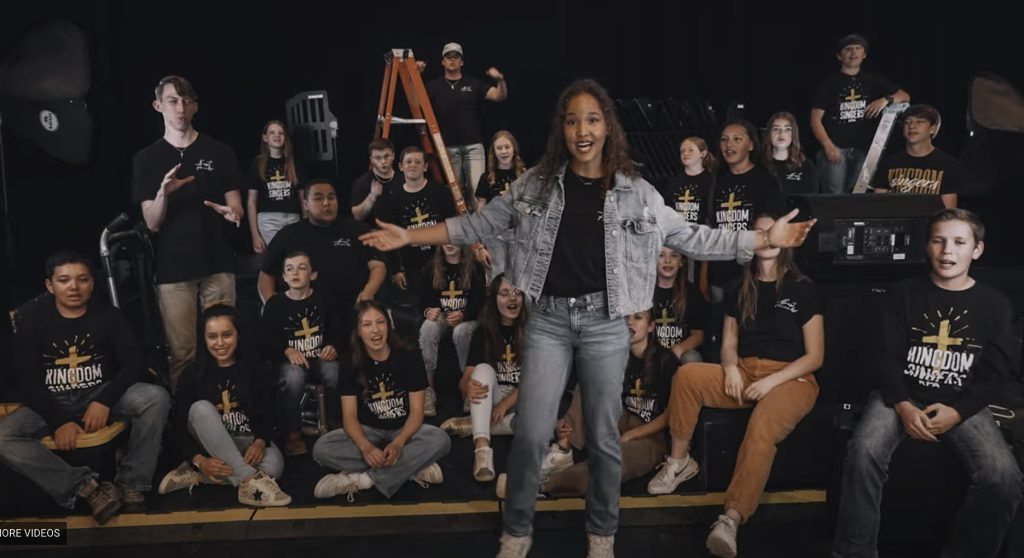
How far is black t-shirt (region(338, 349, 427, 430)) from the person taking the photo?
3840mm

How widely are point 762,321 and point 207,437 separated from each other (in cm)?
254

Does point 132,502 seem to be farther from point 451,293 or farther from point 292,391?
point 451,293

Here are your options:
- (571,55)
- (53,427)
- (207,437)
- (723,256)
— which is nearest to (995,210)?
(571,55)

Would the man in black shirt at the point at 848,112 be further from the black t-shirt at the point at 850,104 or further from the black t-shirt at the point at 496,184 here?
the black t-shirt at the point at 496,184

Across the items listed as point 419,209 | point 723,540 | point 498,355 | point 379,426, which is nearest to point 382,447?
point 379,426

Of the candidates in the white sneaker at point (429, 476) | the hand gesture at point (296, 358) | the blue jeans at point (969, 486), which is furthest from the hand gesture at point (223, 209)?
the blue jeans at point (969, 486)

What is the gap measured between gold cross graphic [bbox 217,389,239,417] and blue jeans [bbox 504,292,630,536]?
1619 mm

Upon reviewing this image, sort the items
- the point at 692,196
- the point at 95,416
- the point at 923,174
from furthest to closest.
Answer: the point at 692,196 → the point at 923,174 → the point at 95,416

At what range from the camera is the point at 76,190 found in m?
6.72

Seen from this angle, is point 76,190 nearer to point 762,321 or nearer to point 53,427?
point 53,427

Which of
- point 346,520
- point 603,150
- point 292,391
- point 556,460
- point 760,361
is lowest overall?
point 346,520

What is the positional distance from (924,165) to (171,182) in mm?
4282

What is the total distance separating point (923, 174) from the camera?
4.85 meters

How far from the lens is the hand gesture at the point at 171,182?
428 cm
